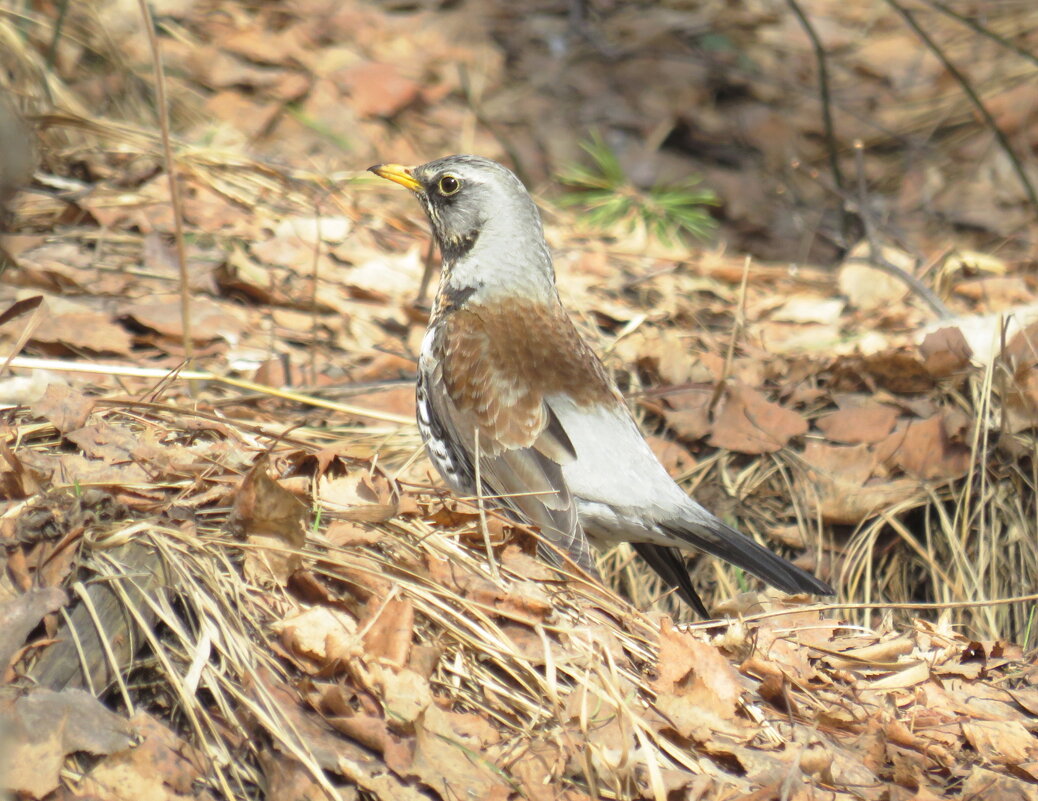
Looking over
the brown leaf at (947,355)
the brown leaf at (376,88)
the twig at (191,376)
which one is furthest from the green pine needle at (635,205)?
the twig at (191,376)

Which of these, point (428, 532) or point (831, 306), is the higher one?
point (428, 532)

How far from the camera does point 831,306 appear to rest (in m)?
6.02

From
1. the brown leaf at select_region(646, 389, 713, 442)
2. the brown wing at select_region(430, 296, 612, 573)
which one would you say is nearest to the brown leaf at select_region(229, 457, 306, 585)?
the brown wing at select_region(430, 296, 612, 573)

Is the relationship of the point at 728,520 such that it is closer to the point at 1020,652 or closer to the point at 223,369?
the point at 1020,652

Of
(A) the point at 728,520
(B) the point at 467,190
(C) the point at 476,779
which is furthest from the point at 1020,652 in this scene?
(B) the point at 467,190

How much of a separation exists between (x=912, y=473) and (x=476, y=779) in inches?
107

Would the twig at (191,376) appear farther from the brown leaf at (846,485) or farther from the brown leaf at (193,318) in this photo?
the brown leaf at (846,485)

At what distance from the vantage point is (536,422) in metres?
3.79

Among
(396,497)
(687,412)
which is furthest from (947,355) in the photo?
(396,497)

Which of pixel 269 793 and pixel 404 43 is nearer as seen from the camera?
pixel 269 793

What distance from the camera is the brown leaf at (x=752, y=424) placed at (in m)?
4.49

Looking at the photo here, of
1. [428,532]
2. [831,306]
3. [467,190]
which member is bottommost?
[831,306]

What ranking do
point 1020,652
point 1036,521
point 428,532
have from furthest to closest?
point 1036,521 < point 1020,652 < point 428,532

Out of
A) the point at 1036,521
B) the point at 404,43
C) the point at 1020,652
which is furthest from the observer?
the point at 404,43
